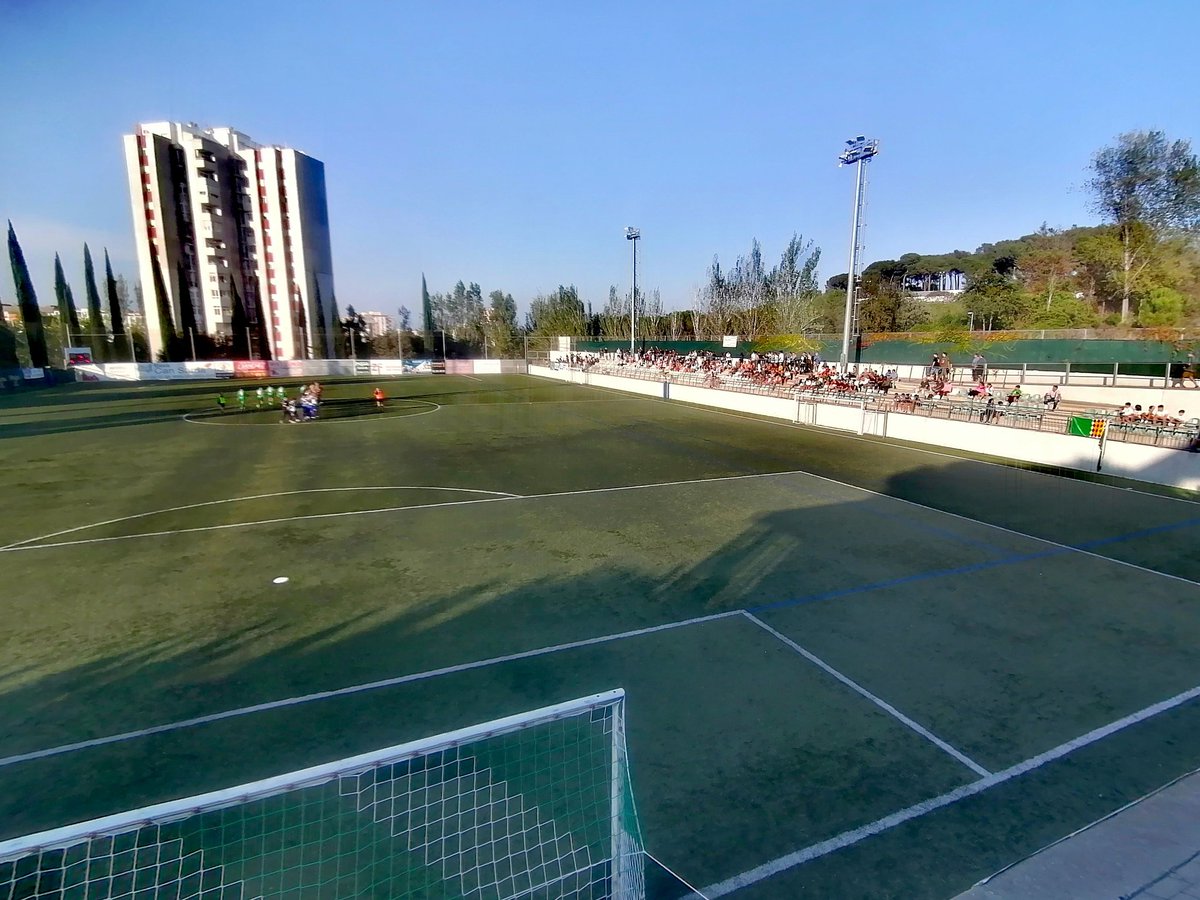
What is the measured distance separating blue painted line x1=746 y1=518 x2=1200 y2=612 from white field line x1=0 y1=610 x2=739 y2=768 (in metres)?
A: 0.98

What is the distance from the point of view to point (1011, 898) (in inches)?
153

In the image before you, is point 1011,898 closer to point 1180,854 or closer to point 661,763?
point 1180,854

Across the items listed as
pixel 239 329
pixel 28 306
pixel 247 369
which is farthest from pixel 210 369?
pixel 28 306

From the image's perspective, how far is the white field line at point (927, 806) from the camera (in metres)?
4.11

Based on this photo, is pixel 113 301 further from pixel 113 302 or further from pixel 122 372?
pixel 122 372

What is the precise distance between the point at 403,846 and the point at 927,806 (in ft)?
12.8

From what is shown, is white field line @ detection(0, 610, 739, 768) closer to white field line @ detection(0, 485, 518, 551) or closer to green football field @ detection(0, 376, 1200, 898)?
green football field @ detection(0, 376, 1200, 898)

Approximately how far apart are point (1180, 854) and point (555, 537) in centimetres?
853

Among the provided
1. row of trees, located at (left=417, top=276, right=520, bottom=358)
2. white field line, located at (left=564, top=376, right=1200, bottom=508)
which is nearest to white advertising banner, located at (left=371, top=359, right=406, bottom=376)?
row of trees, located at (left=417, top=276, right=520, bottom=358)

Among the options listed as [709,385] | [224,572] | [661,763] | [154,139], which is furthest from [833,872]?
[154,139]

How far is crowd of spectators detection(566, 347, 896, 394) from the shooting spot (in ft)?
95.5

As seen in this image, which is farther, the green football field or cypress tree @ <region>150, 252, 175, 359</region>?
cypress tree @ <region>150, 252, 175, 359</region>

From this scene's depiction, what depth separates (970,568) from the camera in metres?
9.65

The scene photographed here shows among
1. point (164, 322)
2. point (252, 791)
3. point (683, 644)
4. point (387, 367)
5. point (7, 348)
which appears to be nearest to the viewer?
point (252, 791)
